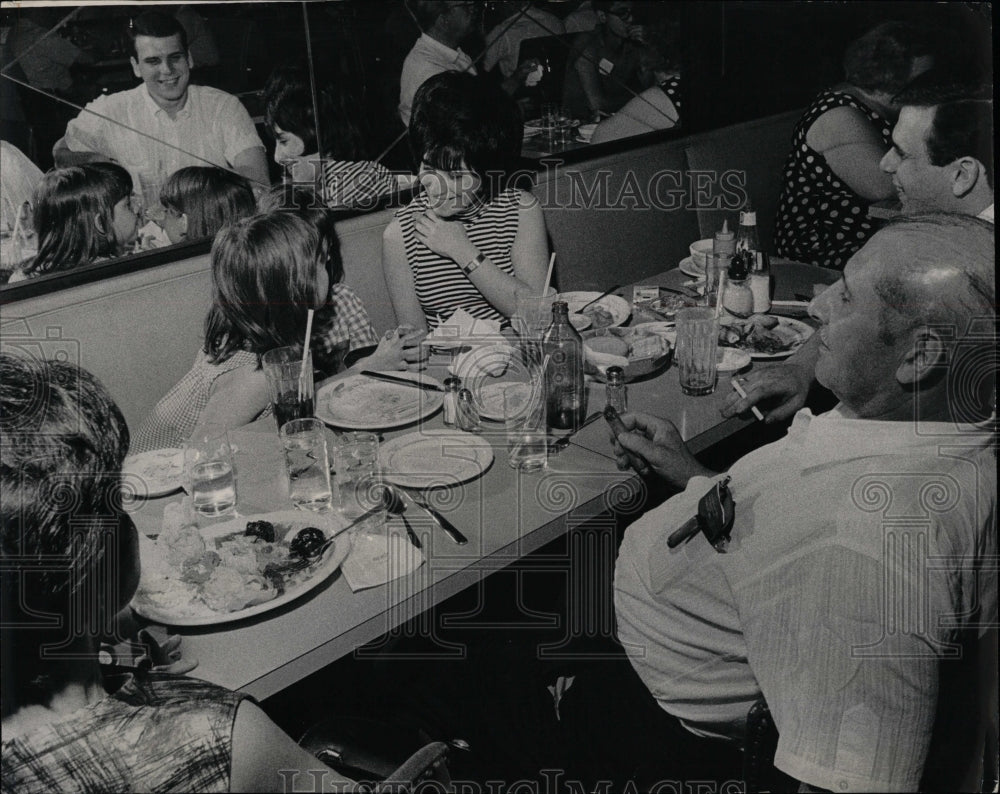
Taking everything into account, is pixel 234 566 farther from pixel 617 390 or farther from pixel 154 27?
pixel 154 27

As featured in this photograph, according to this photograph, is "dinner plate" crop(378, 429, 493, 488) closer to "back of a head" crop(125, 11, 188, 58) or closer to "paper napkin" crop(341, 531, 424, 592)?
"paper napkin" crop(341, 531, 424, 592)

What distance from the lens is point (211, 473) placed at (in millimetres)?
1595

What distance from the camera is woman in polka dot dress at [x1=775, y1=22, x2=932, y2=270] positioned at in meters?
2.88

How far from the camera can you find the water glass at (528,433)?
1.67m

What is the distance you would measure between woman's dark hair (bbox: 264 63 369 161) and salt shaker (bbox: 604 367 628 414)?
1.41 metres

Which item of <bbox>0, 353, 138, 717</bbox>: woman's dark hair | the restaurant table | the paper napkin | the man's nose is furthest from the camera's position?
the man's nose

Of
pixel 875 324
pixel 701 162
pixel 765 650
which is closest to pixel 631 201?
pixel 701 162

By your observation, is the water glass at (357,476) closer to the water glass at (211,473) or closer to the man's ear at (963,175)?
the water glass at (211,473)

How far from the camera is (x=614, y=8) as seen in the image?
3.62 meters

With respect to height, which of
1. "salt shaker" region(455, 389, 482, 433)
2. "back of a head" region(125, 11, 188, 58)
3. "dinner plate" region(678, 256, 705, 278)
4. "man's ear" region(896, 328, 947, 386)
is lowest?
"salt shaker" region(455, 389, 482, 433)

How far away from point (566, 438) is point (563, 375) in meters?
0.14

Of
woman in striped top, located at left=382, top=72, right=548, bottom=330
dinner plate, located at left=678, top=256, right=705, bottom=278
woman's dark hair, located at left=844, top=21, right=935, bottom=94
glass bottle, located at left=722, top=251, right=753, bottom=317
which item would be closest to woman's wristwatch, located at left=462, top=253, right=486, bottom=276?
woman in striped top, located at left=382, top=72, right=548, bottom=330

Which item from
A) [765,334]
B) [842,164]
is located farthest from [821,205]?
[765,334]

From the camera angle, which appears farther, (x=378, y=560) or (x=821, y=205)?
(x=821, y=205)
